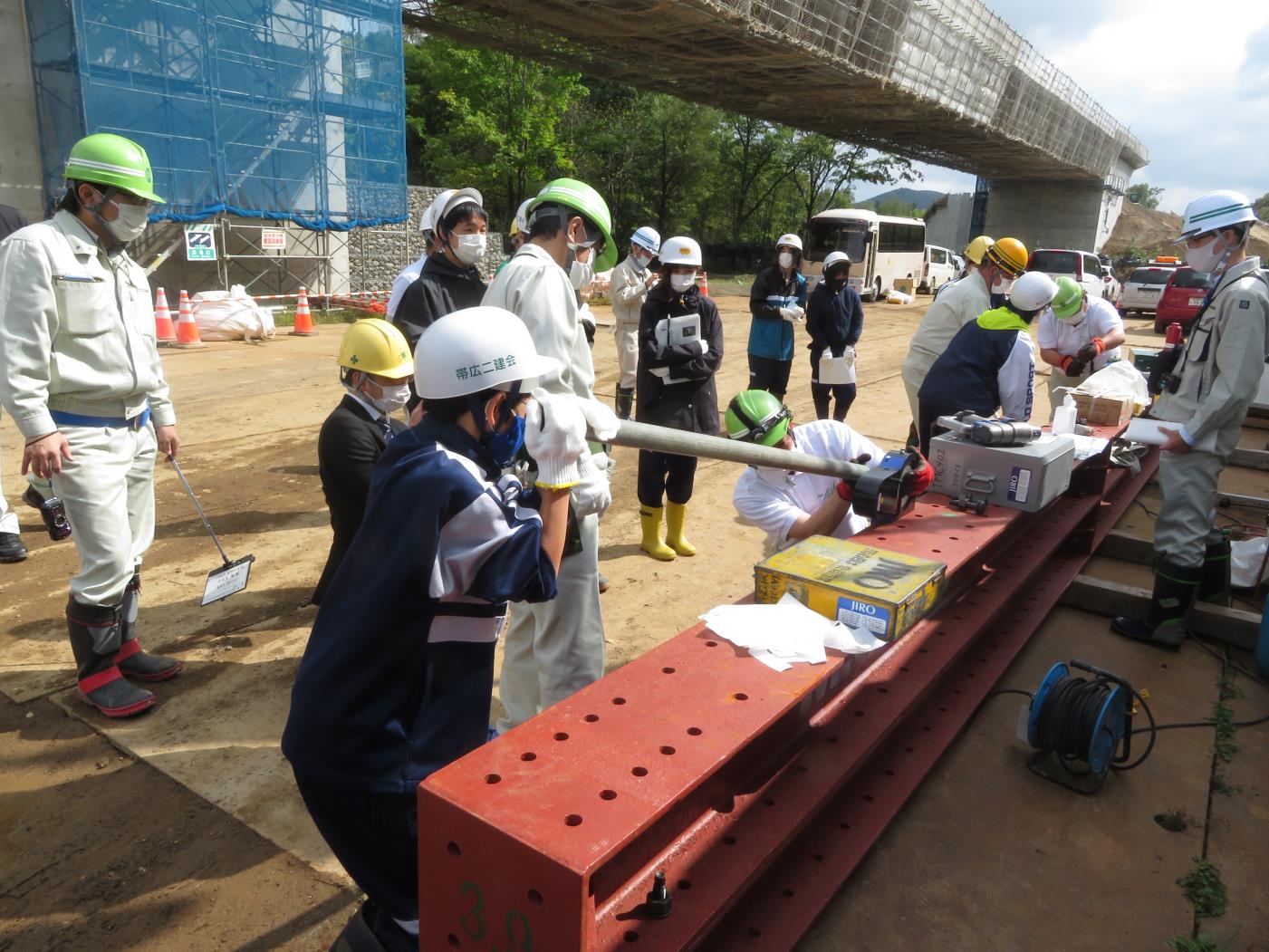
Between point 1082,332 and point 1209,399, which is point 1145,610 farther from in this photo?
point 1082,332

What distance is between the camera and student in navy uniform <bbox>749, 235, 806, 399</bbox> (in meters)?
7.01

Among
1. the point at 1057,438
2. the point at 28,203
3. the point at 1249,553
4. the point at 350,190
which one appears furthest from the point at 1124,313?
the point at 28,203

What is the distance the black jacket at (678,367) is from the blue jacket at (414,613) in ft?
10.4

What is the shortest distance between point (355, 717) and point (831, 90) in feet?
92.2

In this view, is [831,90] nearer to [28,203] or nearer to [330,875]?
[28,203]

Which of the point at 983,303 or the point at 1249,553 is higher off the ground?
the point at 983,303

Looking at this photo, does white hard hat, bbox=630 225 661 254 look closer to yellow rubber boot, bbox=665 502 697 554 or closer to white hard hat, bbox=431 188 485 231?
yellow rubber boot, bbox=665 502 697 554

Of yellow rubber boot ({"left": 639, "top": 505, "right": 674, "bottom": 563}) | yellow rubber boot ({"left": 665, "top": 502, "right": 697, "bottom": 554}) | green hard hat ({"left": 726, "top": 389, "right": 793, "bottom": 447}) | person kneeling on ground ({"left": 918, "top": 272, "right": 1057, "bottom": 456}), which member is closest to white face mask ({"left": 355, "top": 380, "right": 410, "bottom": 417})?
green hard hat ({"left": 726, "top": 389, "right": 793, "bottom": 447})

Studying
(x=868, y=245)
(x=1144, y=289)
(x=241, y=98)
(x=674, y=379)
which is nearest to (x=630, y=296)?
(x=674, y=379)

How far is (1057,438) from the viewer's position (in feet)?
11.9

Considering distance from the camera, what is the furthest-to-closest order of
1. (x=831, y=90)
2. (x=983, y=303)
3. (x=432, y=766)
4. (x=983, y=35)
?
(x=983, y=35)
(x=831, y=90)
(x=983, y=303)
(x=432, y=766)

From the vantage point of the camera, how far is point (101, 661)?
3324mm

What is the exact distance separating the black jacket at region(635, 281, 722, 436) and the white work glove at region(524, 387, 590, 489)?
2.91 metres

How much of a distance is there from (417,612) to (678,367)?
350cm
